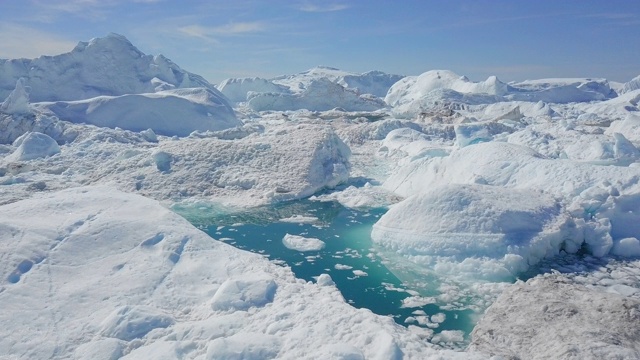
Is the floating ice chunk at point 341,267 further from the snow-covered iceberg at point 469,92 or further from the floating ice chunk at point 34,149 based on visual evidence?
the snow-covered iceberg at point 469,92

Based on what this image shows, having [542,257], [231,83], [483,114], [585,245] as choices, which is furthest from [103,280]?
[231,83]

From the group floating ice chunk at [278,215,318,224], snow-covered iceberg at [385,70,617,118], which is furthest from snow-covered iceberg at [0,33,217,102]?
floating ice chunk at [278,215,318,224]

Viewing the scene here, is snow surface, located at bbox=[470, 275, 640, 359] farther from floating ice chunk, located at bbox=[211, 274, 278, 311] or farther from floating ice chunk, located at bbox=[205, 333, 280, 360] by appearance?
floating ice chunk, located at bbox=[211, 274, 278, 311]

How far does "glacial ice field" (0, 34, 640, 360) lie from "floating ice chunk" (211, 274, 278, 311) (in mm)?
16

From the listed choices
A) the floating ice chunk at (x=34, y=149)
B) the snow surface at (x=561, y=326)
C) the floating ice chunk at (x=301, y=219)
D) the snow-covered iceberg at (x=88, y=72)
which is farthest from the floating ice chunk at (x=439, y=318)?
the snow-covered iceberg at (x=88, y=72)

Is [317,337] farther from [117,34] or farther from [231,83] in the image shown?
[231,83]

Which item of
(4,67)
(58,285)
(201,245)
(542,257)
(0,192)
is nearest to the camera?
(58,285)

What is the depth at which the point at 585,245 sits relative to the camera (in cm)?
709

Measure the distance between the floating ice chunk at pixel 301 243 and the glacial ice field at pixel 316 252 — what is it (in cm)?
3

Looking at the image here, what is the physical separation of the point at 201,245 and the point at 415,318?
2.62 meters

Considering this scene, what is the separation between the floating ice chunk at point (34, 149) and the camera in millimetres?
14172

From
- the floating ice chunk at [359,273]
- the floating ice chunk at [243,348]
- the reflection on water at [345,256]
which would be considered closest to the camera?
the floating ice chunk at [243,348]

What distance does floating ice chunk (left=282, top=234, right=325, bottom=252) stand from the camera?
7.56 meters

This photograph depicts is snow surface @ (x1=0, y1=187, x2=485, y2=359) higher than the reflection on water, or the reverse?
snow surface @ (x1=0, y1=187, x2=485, y2=359)
